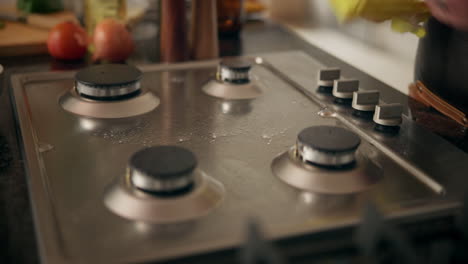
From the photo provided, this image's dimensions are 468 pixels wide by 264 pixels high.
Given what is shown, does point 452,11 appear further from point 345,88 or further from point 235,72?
point 235,72

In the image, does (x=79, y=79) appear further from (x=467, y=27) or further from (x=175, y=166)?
(x=467, y=27)

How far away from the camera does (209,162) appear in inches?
29.4

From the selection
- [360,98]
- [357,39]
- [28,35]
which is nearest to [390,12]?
[360,98]

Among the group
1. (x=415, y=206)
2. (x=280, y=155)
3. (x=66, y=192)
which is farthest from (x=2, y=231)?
(x=415, y=206)

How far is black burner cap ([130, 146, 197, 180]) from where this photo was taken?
60 centimetres

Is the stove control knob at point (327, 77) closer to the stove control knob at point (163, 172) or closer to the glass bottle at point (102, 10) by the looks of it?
the stove control knob at point (163, 172)

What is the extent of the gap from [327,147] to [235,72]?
369 mm

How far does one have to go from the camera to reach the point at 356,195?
2.16 ft

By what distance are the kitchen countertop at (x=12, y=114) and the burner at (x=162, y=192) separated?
99 millimetres

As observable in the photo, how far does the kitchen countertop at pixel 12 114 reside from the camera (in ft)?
1.95

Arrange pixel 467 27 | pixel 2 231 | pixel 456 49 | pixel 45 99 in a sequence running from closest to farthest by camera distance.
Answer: pixel 2 231 → pixel 467 27 → pixel 456 49 → pixel 45 99

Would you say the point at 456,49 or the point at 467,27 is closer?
the point at 467,27

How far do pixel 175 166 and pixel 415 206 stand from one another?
27cm

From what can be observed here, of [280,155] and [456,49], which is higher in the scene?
[456,49]
